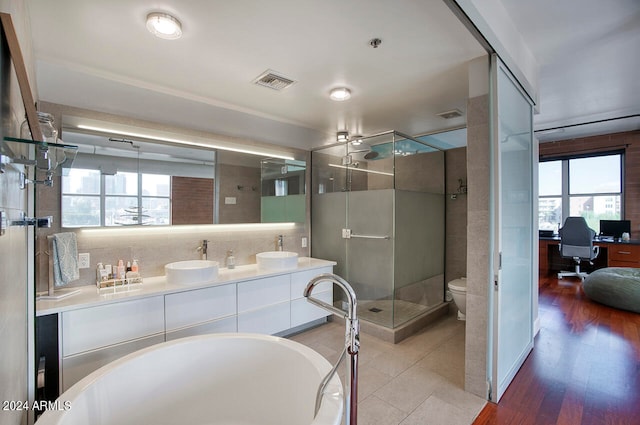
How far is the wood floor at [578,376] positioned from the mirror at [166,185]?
2735 millimetres

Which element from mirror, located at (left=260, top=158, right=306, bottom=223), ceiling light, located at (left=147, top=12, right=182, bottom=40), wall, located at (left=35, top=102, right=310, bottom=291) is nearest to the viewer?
ceiling light, located at (left=147, top=12, right=182, bottom=40)

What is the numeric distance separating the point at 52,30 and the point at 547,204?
777 cm

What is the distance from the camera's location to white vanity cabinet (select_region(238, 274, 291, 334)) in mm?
2676

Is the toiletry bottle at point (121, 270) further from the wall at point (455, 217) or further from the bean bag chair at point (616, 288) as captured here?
the bean bag chair at point (616, 288)

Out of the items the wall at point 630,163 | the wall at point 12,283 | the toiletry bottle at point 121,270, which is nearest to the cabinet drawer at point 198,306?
the toiletry bottle at point 121,270

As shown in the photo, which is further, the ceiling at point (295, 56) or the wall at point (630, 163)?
the wall at point (630, 163)

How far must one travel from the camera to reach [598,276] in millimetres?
4168

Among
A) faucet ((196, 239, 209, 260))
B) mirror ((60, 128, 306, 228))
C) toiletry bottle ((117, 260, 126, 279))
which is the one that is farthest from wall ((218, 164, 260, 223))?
toiletry bottle ((117, 260, 126, 279))

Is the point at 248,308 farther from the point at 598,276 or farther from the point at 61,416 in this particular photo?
the point at 598,276

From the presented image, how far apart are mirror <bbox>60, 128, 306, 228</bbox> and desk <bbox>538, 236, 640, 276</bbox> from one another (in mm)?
5406

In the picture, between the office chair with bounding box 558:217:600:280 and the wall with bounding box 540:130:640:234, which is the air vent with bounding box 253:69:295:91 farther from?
the wall with bounding box 540:130:640:234

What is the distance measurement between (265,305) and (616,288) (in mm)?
4580

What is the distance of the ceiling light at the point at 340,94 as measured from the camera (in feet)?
8.61

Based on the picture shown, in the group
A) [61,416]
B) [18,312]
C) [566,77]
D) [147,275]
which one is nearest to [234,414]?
[61,416]
